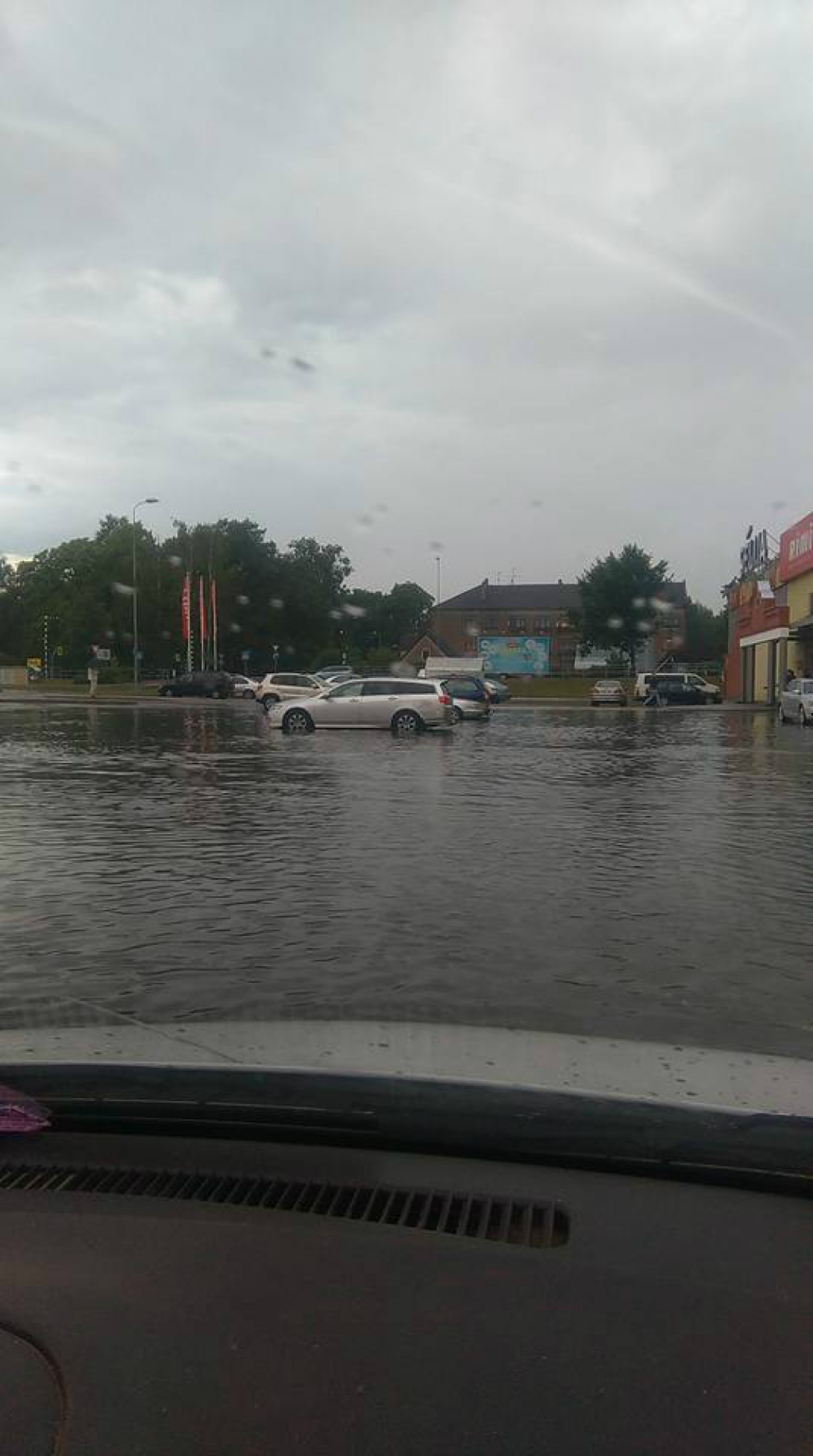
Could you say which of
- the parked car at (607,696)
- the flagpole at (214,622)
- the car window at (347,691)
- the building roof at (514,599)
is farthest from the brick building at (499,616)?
the car window at (347,691)

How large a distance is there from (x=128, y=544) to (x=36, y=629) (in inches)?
623

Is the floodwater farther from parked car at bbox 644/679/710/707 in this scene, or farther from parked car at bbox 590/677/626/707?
parked car at bbox 590/677/626/707

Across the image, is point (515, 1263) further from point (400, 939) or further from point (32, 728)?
point (32, 728)

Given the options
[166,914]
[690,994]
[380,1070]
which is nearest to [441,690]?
[166,914]

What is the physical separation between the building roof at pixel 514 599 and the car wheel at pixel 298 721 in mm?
109221

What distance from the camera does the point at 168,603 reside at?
89625mm

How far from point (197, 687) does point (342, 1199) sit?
204ft

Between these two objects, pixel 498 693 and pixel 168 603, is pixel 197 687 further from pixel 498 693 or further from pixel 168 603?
pixel 168 603

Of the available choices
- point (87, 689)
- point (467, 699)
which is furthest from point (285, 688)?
point (87, 689)

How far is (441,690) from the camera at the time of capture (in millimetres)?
29859

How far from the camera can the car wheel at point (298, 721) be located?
29875 millimetres

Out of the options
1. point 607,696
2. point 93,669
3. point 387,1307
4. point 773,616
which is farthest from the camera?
point 93,669

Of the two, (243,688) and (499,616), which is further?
(499,616)

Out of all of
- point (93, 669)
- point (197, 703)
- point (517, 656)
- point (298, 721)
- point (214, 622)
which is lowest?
point (197, 703)
